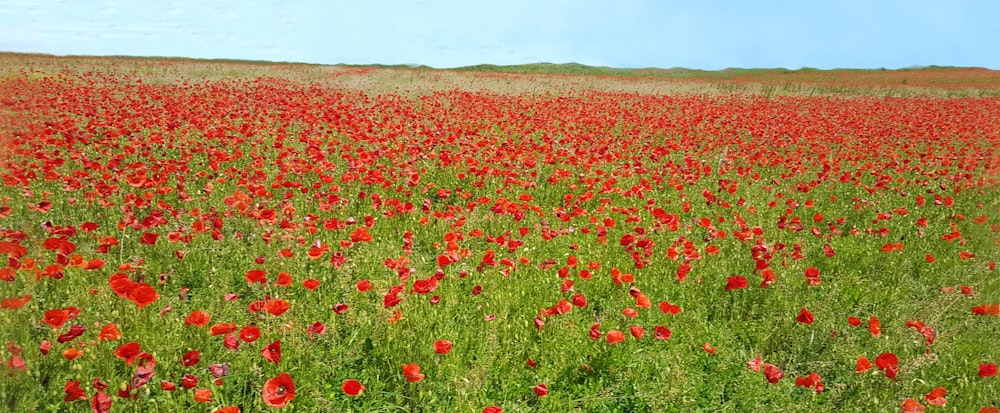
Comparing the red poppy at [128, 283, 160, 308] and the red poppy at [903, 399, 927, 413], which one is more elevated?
the red poppy at [128, 283, 160, 308]

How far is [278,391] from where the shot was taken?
1.97 meters

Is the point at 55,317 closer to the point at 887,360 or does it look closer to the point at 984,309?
A: the point at 887,360

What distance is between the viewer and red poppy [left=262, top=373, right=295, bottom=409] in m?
1.91

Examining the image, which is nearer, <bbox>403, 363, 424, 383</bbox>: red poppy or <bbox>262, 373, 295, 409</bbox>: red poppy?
<bbox>262, 373, 295, 409</bbox>: red poppy

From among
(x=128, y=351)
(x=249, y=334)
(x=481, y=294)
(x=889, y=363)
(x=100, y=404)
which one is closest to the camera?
(x=100, y=404)

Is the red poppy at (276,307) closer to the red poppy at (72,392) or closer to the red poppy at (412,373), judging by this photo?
the red poppy at (412,373)

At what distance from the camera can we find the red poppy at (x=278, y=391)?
191 centimetres

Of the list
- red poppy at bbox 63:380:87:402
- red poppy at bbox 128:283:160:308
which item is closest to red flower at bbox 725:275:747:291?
red poppy at bbox 128:283:160:308

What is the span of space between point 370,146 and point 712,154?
20.0 feet

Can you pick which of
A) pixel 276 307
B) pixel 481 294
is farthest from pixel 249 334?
pixel 481 294

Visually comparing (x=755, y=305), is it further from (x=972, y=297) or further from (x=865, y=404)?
(x=972, y=297)

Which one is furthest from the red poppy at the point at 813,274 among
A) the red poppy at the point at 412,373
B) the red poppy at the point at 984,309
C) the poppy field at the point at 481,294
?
the red poppy at the point at 412,373

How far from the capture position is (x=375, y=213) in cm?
497

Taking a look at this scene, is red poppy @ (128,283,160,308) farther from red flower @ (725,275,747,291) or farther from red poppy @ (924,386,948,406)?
red poppy @ (924,386,948,406)
